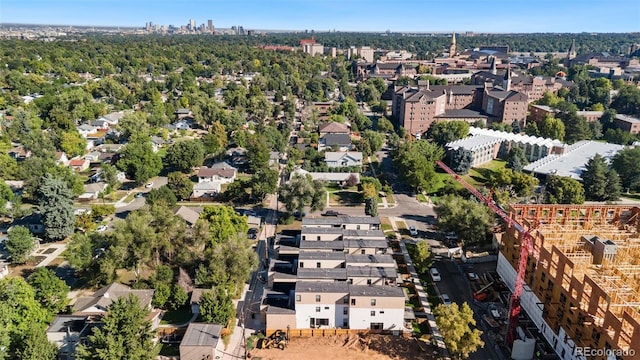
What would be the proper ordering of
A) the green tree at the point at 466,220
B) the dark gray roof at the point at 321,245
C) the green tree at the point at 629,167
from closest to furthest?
1. the dark gray roof at the point at 321,245
2. the green tree at the point at 466,220
3. the green tree at the point at 629,167

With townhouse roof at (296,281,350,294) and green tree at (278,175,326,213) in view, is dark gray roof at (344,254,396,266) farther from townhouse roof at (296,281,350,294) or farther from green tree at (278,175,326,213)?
green tree at (278,175,326,213)

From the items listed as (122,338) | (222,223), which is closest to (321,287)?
(122,338)

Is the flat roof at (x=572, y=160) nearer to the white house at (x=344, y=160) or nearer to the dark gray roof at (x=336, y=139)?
the white house at (x=344, y=160)

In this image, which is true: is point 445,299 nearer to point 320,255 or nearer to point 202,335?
point 320,255

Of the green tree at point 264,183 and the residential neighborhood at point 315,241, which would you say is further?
the green tree at point 264,183

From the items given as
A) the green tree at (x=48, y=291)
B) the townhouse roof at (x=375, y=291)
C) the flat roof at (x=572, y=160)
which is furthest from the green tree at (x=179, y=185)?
the flat roof at (x=572, y=160)

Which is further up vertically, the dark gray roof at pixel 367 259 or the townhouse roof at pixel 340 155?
the townhouse roof at pixel 340 155
